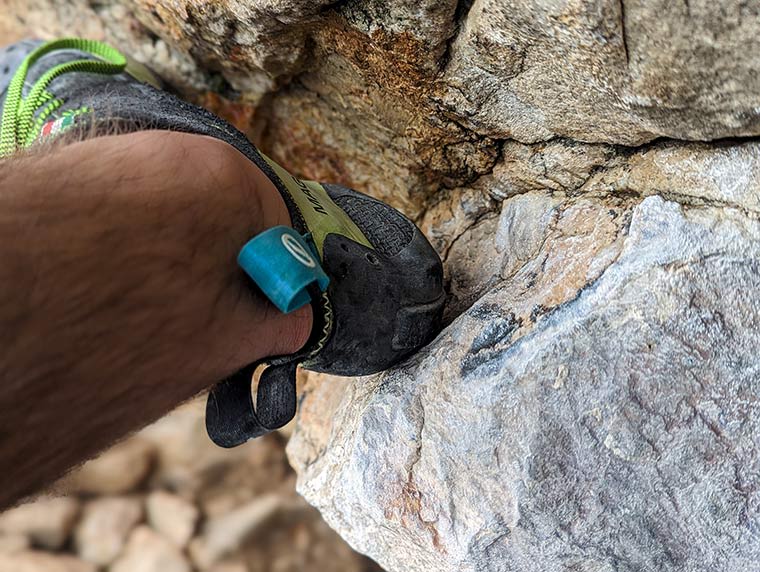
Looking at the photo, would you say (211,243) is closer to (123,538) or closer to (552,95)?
(552,95)

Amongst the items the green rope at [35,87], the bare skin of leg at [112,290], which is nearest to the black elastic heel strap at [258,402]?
the bare skin of leg at [112,290]

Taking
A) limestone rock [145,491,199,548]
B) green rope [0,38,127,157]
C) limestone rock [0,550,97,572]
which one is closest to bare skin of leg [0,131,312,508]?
green rope [0,38,127,157]

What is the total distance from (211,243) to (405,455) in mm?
426

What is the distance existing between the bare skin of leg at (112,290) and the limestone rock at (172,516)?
1.47 metres

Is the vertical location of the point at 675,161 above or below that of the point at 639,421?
above

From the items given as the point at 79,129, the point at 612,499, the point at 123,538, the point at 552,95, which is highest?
the point at 552,95

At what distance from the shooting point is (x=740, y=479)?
74cm

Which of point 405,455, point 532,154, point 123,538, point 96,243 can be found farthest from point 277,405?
point 123,538

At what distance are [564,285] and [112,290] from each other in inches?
19.5

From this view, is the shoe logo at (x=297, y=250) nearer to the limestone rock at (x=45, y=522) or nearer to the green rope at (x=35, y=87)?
the green rope at (x=35, y=87)

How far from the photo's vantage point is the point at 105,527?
6.46 ft

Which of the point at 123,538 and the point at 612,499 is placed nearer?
the point at 612,499

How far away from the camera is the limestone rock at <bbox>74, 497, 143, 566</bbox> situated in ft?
6.43

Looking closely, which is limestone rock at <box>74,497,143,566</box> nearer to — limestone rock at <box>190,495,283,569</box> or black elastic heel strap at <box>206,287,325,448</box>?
limestone rock at <box>190,495,283,569</box>
